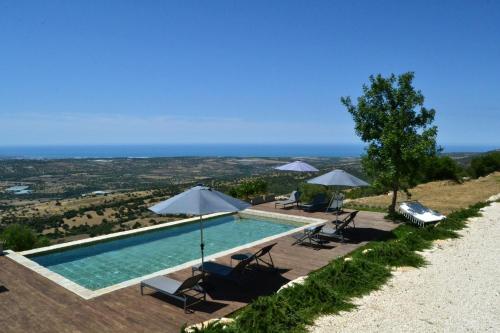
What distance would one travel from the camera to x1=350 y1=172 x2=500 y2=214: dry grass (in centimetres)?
1916

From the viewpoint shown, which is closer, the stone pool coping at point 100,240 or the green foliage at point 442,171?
the stone pool coping at point 100,240

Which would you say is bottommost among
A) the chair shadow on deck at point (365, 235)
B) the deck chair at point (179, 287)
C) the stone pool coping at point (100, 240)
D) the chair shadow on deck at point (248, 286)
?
the chair shadow on deck at point (248, 286)

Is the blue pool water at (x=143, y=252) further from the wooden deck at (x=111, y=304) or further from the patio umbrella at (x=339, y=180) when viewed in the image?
the patio umbrella at (x=339, y=180)

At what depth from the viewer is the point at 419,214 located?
14289 millimetres

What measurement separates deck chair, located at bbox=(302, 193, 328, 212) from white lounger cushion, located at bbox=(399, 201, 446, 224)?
3414mm

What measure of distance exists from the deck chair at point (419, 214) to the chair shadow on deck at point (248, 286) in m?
7.31

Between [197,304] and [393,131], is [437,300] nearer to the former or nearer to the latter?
[197,304]

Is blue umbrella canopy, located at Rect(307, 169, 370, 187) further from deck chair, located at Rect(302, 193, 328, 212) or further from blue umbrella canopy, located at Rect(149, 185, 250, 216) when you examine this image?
blue umbrella canopy, located at Rect(149, 185, 250, 216)

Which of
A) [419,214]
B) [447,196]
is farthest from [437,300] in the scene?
[447,196]

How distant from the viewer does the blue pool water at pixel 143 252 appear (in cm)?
964

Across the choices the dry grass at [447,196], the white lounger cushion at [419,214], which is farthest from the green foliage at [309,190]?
the white lounger cushion at [419,214]

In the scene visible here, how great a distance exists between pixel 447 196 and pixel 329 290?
18.0 metres

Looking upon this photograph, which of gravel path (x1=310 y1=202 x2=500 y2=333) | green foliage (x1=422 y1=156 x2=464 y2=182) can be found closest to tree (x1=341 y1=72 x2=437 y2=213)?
gravel path (x1=310 y1=202 x2=500 y2=333)

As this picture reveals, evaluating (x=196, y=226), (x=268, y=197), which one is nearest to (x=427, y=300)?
(x=196, y=226)
